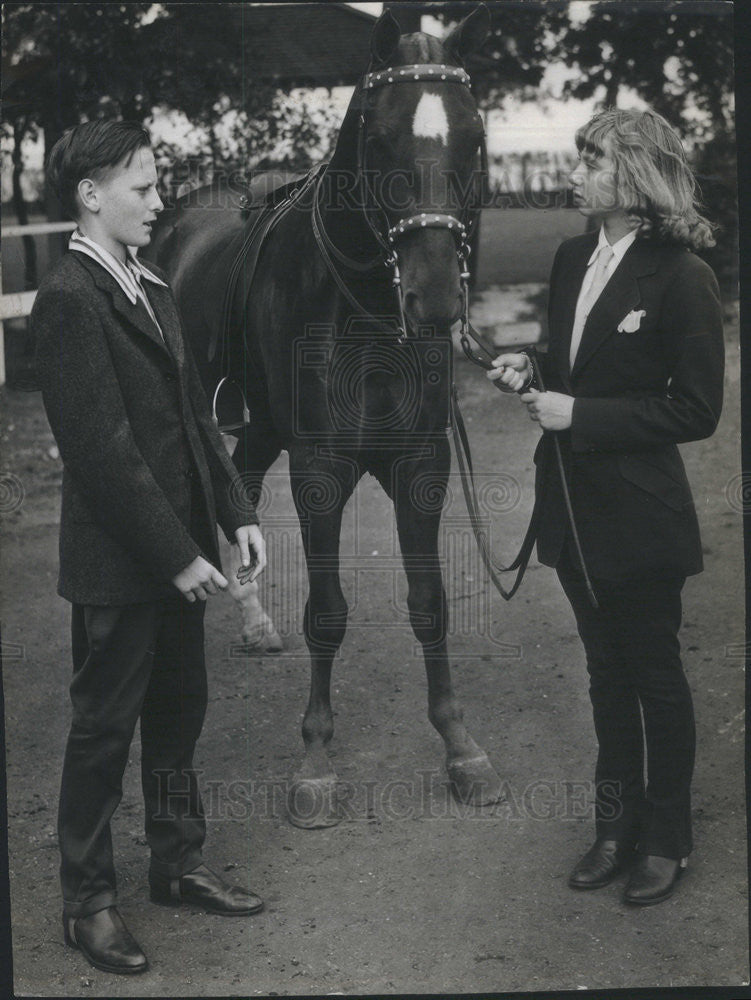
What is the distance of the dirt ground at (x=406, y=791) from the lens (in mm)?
3127

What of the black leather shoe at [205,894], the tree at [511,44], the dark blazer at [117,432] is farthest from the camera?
the tree at [511,44]

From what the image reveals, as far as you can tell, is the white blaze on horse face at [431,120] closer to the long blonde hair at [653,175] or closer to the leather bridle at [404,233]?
the leather bridle at [404,233]

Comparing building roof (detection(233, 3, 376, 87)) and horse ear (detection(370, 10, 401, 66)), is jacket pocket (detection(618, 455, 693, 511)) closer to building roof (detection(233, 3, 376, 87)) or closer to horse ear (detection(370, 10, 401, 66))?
horse ear (detection(370, 10, 401, 66))

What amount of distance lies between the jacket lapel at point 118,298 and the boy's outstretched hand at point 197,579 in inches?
23.2

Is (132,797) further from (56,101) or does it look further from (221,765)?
(56,101)

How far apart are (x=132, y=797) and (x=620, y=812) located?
63.7 inches

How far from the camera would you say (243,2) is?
3521mm

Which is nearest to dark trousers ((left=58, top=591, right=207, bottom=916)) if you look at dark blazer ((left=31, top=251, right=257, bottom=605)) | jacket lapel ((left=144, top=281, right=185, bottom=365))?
dark blazer ((left=31, top=251, right=257, bottom=605))

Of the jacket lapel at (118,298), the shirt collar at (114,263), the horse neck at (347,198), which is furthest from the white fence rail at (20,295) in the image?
the horse neck at (347,198)

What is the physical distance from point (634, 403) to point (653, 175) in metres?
0.60

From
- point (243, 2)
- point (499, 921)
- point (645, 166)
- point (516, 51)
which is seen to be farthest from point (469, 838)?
point (243, 2)

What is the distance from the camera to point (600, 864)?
11.2 feet

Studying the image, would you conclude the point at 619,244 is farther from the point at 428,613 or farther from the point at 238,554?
the point at 238,554

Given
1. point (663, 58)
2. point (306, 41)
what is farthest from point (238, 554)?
point (663, 58)
